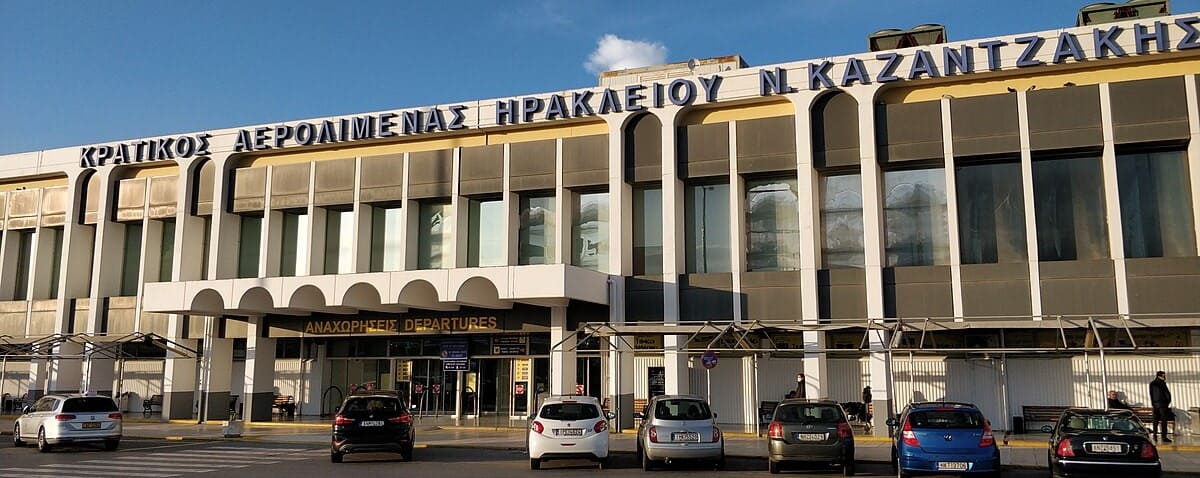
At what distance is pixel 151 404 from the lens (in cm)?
3831

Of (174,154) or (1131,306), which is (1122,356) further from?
(174,154)

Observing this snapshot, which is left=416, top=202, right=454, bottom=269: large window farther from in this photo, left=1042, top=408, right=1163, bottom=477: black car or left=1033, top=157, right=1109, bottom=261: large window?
left=1042, top=408, right=1163, bottom=477: black car

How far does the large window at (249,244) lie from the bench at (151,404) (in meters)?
6.95

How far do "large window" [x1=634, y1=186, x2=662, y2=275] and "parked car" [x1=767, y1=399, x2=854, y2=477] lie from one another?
12396mm

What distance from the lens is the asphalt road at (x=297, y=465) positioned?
59.3 feet

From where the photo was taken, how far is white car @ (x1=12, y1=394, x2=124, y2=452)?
23.0 meters

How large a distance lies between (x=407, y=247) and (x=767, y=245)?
1236 centimetres

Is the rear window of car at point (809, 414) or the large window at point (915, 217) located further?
the large window at point (915, 217)

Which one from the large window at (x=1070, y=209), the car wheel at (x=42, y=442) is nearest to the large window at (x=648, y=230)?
the large window at (x=1070, y=209)

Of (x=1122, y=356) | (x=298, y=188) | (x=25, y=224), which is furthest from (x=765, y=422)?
(x=25, y=224)

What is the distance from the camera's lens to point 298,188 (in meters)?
34.3

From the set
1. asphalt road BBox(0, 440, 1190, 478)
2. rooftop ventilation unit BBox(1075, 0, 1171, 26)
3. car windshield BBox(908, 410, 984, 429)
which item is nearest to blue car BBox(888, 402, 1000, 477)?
car windshield BBox(908, 410, 984, 429)

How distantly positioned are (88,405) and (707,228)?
1786 centimetres

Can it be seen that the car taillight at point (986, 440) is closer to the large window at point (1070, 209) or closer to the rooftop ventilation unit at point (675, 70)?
the large window at point (1070, 209)
